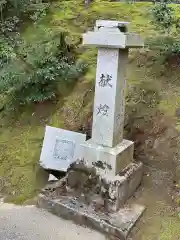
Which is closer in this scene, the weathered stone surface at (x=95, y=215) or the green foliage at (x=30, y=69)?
the weathered stone surface at (x=95, y=215)

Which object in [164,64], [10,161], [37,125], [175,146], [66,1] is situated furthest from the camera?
[66,1]

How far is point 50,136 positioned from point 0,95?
2717 mm

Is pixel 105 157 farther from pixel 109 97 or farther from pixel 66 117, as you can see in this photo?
pixel 66 117

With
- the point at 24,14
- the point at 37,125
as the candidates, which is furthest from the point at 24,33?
the point at 37,125

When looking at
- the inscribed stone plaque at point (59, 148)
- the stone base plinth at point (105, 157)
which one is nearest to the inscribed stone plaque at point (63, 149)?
the inscribed stone plaque at point (59, 148)

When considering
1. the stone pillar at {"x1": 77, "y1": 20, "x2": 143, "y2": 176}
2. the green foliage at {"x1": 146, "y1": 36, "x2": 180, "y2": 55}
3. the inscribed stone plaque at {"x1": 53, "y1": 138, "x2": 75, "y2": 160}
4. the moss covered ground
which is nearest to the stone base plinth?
the stone pillar at {"x1": 77, "y1": 20, "x2": 143, "y2": 176}

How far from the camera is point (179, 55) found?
7.42 m

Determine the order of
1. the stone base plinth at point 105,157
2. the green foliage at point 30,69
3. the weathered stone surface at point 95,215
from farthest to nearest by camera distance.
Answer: the green foliage at point 30,69, the stone base plinth at point 105,157, the weathered stone surface at point 95,215

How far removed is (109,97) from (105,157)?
919 millimetres

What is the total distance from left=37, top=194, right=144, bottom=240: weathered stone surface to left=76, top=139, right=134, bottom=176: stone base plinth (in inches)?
23.8

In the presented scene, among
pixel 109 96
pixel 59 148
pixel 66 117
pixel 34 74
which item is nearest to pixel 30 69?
pixel 34 74

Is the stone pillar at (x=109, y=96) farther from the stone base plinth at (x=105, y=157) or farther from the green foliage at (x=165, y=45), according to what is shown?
the green foliage at (x=165, y=45)

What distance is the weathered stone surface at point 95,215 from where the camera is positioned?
441 cm

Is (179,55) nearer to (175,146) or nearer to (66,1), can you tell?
(175,146)
